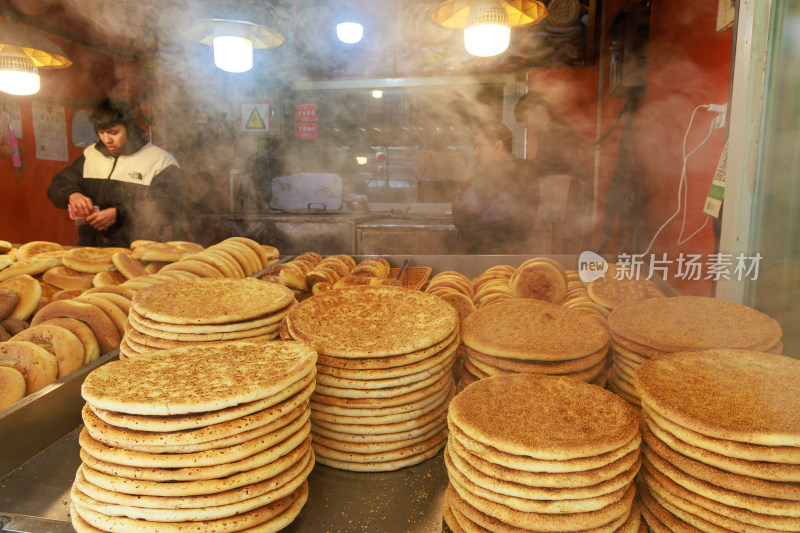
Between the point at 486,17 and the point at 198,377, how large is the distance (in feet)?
8.50

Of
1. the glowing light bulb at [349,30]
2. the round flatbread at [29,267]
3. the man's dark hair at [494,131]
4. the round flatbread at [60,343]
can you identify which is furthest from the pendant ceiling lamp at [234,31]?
the round flatbread at [60,343]

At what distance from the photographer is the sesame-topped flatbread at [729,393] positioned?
0.99 meters

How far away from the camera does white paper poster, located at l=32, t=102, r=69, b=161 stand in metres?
6.49

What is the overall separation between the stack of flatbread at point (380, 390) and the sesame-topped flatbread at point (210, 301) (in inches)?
Result: 7.3

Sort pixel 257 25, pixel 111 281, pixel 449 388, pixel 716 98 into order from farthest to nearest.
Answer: pixel 716 98 → pixel 257 25 → pixel 111 281 → pixel 449 388

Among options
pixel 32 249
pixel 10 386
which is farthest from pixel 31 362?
pixel 32 249

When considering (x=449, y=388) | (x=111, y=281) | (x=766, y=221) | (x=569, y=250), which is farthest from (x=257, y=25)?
(x=569, y=250)

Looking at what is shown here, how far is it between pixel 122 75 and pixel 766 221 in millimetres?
7816

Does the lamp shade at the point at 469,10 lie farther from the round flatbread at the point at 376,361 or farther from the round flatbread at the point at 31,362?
the round flatbread at the point at 31,362

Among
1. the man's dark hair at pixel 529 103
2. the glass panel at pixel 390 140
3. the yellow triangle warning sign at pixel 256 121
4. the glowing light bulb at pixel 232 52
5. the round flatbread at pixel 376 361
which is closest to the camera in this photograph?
the round flatbread at pixel 376 361

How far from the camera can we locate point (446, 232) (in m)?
5.68

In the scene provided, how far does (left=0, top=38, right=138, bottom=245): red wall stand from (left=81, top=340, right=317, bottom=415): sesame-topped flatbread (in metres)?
6.38

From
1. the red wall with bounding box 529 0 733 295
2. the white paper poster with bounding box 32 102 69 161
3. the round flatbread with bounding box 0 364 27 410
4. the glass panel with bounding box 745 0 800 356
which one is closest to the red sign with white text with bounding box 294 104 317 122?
the white paper poster with bounding box 32 102 69 161

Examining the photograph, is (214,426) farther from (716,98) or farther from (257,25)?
(716,98)
